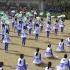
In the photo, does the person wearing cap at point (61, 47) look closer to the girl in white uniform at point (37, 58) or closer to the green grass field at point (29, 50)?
the green grass field at point (29, 50)

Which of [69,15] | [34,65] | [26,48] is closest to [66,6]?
[69,15]

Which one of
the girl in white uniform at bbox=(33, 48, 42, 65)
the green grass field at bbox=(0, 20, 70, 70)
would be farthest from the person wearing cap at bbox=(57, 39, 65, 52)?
Result: the girl in white uniform at bbox=(33, 48, 42, 65)

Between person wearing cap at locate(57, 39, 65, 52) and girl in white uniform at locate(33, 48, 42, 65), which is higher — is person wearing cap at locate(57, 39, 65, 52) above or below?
above

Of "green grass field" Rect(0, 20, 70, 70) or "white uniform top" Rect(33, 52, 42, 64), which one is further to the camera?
"white uniform top" Rect(33, 52, 42, 64)

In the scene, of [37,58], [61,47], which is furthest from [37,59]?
[61,47]

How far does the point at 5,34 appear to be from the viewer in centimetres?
2528

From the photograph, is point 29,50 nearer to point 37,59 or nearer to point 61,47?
point 61,47

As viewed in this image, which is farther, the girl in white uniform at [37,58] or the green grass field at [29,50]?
the girl in white uniform at [37,58]

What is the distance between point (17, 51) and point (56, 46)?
3.04 meters

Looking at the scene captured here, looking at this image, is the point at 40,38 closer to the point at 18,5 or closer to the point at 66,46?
the point at 66,46

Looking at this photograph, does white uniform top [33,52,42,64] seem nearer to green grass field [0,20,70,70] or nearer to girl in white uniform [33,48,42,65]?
girl in white uniform [33,48,42,65]

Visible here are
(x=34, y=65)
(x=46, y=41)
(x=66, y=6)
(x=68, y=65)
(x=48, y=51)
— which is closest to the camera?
(x=68, y=65)

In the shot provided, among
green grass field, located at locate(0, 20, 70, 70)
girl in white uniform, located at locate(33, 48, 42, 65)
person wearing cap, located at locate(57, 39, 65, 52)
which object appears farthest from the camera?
person wearing cap, located at locate(57, 39, 65, 52)

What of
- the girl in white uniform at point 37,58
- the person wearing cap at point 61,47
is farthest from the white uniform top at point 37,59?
the person wearing cap at point 61,47
